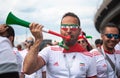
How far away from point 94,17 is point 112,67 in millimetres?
41516

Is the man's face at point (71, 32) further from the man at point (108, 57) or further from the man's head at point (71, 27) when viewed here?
the man at point (108, 57)

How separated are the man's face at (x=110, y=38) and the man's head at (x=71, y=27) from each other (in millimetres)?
1076

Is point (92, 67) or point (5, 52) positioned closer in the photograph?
point (5, 52)

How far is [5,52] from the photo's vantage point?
295 centimetres

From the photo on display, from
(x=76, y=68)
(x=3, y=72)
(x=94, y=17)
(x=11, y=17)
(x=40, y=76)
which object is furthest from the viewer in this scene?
(x=94, y=17)

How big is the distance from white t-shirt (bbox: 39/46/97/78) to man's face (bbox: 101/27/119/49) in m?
1.10

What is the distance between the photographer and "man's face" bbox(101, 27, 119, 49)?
597cm

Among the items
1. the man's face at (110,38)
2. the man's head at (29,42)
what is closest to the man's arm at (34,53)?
the man's face at (110,38)

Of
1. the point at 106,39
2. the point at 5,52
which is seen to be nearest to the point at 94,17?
the point at 106,39

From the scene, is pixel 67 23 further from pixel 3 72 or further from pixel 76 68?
pixel 3 72

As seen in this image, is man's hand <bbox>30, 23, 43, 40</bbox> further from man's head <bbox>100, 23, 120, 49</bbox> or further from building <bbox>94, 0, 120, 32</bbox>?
building <bbox>94, 0, 120, 32</bbox>

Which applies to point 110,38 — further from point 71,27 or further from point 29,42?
point 29,42

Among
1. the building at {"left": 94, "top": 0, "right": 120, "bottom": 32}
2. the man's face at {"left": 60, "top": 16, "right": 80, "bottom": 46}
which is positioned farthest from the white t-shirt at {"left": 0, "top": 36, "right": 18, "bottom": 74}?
the building at {"left": 94, "top": 0, "right": 120, "bottom": 32}

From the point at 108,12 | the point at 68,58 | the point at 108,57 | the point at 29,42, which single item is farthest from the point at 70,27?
the point at 108,12
